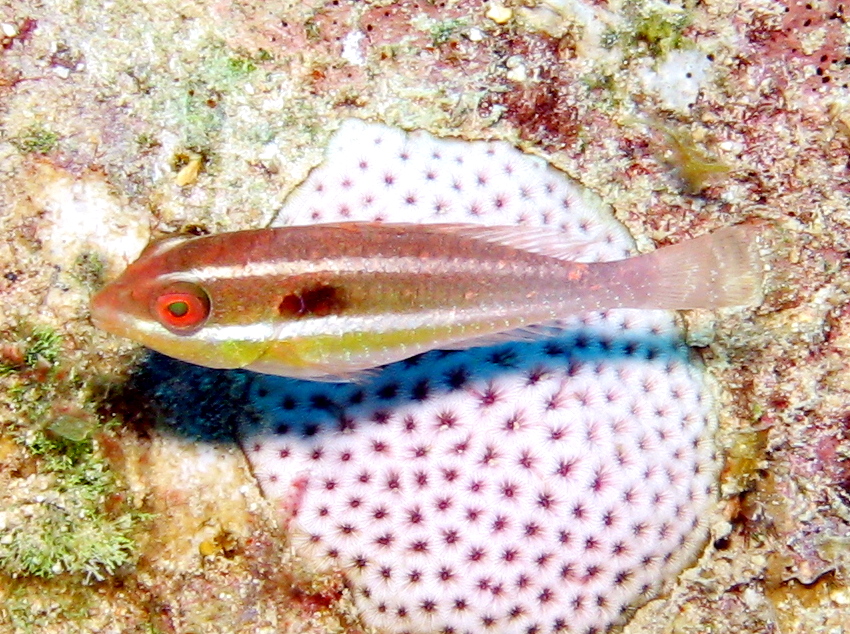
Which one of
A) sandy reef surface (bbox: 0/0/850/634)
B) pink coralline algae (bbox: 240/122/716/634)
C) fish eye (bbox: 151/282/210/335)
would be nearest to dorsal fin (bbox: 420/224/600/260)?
pink coralline algae (bbox: 240/122/716/634)

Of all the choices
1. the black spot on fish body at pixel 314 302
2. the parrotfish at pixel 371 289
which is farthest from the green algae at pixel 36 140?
the black spot on fish body at pixel 314 302

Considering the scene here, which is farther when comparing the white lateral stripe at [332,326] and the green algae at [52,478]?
the green algae at [52,478]

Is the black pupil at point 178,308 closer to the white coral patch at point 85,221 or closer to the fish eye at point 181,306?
the fish eye at point 181,306

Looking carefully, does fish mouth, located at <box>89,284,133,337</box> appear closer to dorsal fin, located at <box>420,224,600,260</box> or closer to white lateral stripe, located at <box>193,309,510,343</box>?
white lateral stripe, located at <box>193,309,510,343</box>

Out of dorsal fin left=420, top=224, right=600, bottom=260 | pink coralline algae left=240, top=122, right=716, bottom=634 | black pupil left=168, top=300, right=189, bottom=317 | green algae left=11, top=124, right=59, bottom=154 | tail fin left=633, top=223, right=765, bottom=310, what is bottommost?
pink coralline algae left=240, top=122, right=716, bottom=634

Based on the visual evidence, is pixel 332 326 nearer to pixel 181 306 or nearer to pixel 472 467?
pixel 181 306
